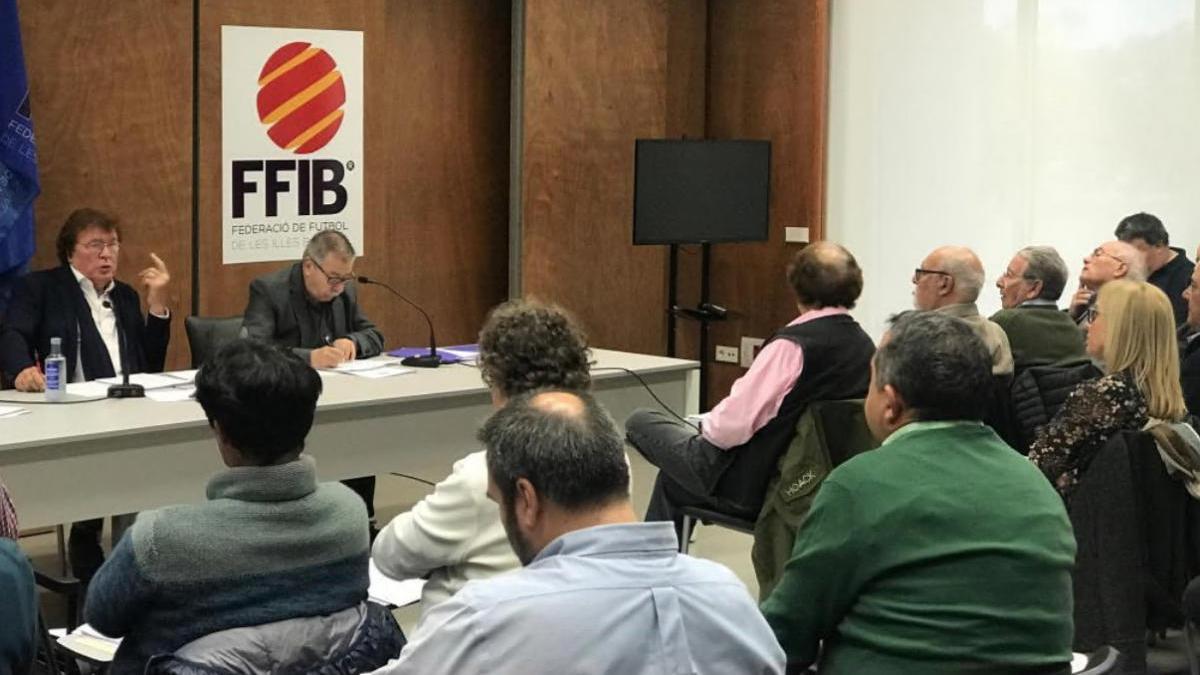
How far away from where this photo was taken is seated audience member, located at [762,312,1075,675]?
237 cm

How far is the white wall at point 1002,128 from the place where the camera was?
22.5ft

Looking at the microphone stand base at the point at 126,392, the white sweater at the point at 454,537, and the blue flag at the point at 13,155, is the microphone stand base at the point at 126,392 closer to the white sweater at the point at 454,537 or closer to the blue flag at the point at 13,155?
the blue flag at the point at 13,155

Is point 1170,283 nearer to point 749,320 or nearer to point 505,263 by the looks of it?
point 749,320

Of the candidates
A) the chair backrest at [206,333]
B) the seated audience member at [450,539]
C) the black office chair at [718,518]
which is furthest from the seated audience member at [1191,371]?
the chair backrest at [206,333]

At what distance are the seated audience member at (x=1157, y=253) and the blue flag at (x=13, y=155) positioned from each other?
14.1 feet

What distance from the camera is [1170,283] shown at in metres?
6.24

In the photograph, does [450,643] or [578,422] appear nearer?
[450,643]

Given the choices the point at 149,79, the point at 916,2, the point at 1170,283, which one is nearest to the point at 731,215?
the point at 916,2

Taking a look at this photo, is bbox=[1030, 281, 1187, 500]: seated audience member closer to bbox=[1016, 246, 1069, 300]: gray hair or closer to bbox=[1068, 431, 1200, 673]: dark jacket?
bbox=[1068, 431, 1200, 673]: dark jacket

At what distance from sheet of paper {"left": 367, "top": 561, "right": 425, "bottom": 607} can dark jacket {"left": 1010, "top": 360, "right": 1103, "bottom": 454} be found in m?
2.03

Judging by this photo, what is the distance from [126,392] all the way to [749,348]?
13.1ft

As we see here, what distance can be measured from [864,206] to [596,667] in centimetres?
630

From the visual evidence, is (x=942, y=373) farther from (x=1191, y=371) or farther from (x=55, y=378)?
(x=55, y=378)

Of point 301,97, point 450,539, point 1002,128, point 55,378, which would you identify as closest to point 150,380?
point 55,378
